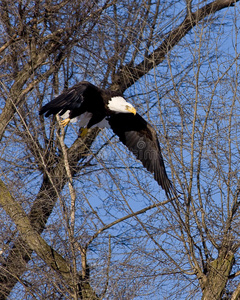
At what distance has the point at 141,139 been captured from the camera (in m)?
6.47

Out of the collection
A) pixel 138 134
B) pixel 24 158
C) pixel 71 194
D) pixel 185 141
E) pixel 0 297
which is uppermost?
pixel 138 134

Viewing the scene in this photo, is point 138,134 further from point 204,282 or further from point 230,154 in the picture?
point 204,282

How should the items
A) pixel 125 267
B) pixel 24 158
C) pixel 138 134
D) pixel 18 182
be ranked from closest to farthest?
pixel 125 267, pixel 18 182, pixel 24 158, pixel 138 134

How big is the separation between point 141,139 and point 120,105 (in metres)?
0.59

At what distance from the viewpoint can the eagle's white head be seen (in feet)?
19.8

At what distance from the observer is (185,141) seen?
4.93 metres

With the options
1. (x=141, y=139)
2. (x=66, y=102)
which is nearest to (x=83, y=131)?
(x=141, y=139)

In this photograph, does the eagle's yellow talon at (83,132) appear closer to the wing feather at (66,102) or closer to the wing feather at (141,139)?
the wing feather at (141,139)

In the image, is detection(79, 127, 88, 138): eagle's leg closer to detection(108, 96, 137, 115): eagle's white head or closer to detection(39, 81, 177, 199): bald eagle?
detection(39, 81, 177, 199): bald eagle

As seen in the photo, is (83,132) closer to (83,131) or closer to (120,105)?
(83,131)

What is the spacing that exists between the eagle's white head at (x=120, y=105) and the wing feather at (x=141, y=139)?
403 millimetres

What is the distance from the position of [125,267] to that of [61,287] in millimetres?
636

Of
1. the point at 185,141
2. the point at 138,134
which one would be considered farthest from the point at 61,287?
the point at 138,134

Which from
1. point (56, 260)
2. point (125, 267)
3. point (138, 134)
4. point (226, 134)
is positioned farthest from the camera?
point (138, 134)
